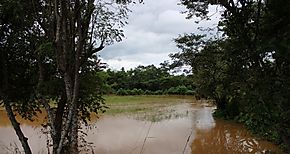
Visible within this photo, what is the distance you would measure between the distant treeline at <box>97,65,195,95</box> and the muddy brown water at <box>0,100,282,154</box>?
24334 millimetres

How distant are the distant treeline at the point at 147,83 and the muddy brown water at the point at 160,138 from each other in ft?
79.8

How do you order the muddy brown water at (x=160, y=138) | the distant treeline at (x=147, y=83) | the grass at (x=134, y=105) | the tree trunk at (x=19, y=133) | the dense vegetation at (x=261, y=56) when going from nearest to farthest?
the dense vegetation at (x=261, y=56) < the tree trunk at (x=19, y=133) < the muddy brown water at (x=160, y=138) < the grass at (x=134, y=105) < the distant treeline at (x=147, y=83)

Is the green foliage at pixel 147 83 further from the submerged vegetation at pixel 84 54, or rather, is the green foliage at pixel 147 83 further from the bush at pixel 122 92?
the submerged vegetation at pixel 84 54

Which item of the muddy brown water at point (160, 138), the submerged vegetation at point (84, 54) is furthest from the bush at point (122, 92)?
the submerged vegetation at point (84, 54)

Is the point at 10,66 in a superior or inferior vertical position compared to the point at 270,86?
superior

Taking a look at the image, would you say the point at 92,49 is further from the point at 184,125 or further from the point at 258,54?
the point at 184,125

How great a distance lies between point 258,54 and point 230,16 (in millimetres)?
924

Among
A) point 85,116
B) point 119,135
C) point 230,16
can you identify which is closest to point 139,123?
point 119,135

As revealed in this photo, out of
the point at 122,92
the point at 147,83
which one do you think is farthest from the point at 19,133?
the point at 147,83

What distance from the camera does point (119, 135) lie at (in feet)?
47.5

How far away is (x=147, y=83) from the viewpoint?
153 ft

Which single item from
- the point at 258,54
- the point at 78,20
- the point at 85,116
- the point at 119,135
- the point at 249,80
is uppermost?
the point at 78,20

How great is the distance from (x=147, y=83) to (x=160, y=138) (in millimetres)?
33351

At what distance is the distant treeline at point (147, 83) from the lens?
145 feet
